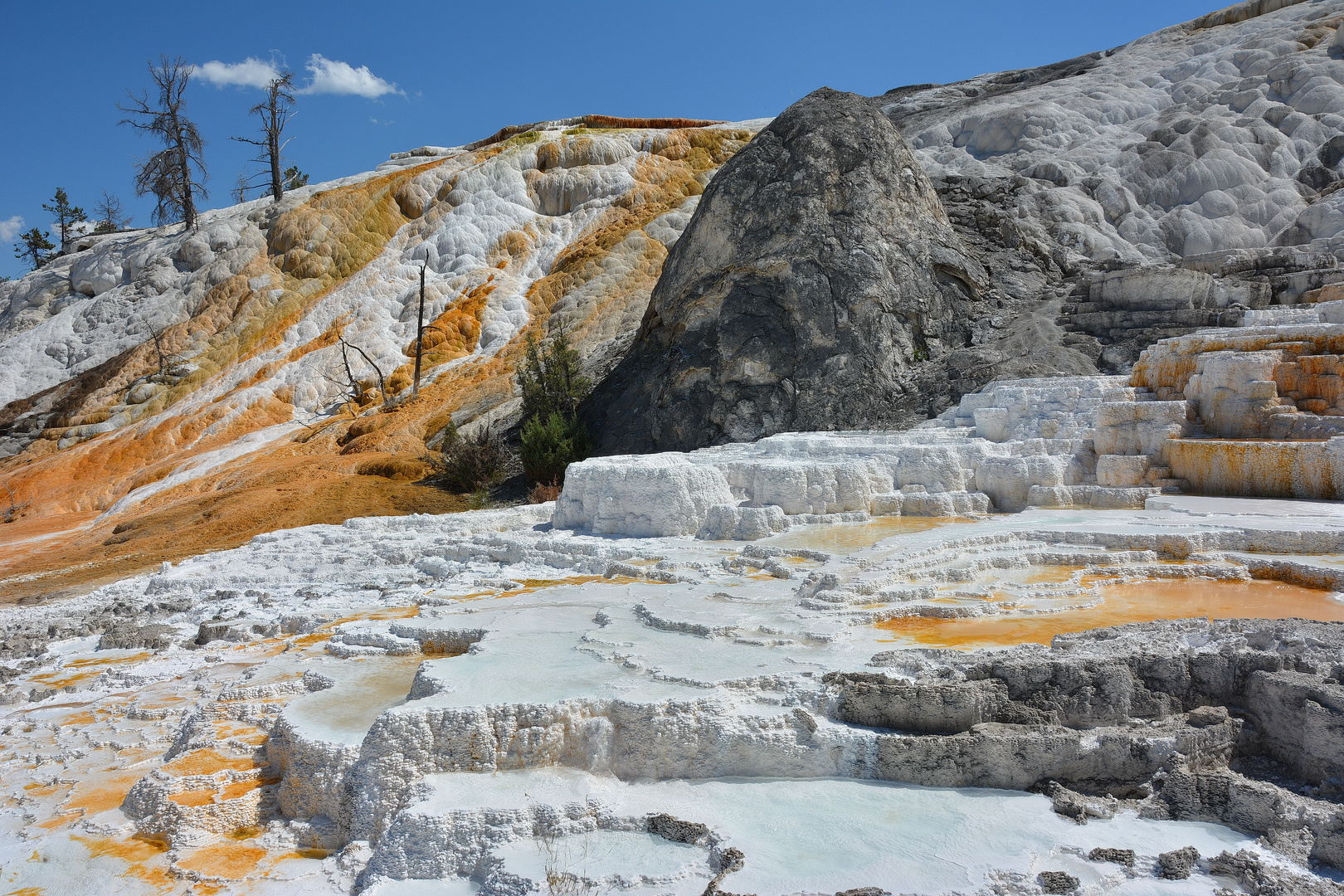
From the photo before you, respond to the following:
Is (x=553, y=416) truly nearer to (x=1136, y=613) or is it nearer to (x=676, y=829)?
(x=1136, y=613)

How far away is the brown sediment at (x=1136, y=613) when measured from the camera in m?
4.55

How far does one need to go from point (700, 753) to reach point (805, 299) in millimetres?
11747

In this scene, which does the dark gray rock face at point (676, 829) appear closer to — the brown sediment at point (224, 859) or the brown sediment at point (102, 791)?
the brown sediment at point (224, 859)

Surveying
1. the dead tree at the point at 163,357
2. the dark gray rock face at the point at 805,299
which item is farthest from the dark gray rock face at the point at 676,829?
the dead tree at the point at 163,357

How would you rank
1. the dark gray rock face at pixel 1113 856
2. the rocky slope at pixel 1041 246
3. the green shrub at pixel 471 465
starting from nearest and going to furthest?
the dark gray rock face at pixel 1113 856 → the rocky slope at pixel 1041 246 → the green shrub at pixel 471 465

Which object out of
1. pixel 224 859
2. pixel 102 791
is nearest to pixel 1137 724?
pixel 224 859

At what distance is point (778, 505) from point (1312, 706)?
206 inches

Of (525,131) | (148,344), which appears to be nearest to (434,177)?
(525,131)

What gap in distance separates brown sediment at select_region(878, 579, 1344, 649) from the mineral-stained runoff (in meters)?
0.07

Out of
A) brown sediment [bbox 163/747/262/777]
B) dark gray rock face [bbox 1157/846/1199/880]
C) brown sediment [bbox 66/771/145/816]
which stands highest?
brown sediment [bbox 163/747/262/777]

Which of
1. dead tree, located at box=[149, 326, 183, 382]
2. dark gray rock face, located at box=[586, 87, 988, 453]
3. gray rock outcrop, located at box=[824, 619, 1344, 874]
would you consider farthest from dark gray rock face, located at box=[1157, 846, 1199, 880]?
dead tree, located at box=[149, 326, 183, 382]

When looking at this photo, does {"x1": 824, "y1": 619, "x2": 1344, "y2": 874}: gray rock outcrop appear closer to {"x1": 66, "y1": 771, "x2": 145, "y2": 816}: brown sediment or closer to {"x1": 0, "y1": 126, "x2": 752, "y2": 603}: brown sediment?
{"x1": 66, "y1": 771, "x2": 145, "y2": 816}: brown sediment

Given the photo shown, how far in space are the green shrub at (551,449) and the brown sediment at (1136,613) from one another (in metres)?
9.18

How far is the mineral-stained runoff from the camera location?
2826 millimetres
